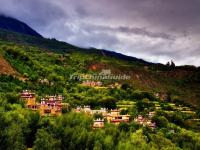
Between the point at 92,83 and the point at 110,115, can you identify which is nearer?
the point at 110,115

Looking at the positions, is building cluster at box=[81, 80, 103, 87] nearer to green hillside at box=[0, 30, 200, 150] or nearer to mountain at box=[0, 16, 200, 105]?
green hillside at box=[0, 30, 200, 150]

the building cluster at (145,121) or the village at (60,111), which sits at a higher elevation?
the village at (60,111)

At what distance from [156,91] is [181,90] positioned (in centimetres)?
821

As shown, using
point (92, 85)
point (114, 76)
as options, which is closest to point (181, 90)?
point (114, 76)

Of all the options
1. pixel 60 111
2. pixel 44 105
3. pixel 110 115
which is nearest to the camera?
pixel 60 111

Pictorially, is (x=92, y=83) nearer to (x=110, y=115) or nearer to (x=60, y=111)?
(x=110, y=115)

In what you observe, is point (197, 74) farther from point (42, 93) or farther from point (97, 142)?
point (97, 142)

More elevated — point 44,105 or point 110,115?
point 44,105

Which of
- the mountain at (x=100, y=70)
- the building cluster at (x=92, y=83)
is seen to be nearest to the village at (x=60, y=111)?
the mountain at (x=100, y=70)

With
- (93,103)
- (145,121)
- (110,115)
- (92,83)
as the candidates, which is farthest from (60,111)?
(92,83)

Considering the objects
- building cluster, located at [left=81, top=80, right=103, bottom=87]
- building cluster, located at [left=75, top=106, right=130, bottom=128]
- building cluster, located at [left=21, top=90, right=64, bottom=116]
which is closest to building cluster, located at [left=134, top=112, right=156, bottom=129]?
building cluster, located at [left=75, top=106, right=130, bottom=128]

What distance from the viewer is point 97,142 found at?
207ft

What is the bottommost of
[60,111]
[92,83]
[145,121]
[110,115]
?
[145,121]

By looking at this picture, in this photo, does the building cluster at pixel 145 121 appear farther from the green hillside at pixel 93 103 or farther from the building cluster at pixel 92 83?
the building cluster at pixel 92 83
